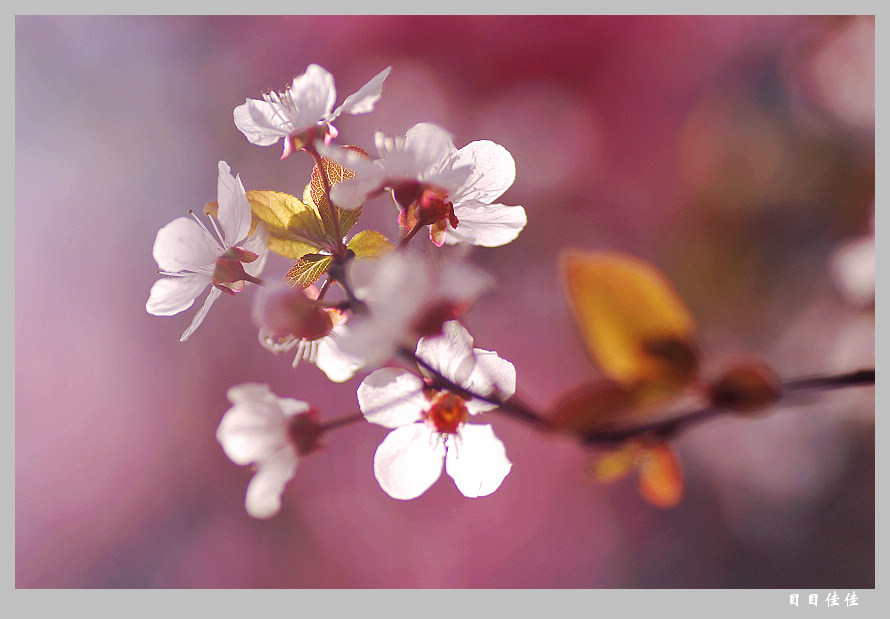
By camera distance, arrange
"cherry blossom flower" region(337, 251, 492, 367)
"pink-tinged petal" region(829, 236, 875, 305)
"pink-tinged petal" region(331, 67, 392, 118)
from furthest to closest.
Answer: "pink-tinged petal" region(829, 236, 875, 305) → "pink-tinged petal" region(331, 67, 392, 118) → "cherry blossom flower" region(337, 251, 492, 367)

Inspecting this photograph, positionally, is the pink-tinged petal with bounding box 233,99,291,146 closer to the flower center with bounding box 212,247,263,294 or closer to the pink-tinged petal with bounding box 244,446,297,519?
the flower center with bounding box 212,247,263,294

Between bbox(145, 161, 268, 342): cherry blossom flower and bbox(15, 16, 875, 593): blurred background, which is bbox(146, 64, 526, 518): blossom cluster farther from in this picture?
bbox(15, 16, 875, 593): blurred background

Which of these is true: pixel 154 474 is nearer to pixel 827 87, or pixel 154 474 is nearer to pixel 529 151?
pixel 529 151

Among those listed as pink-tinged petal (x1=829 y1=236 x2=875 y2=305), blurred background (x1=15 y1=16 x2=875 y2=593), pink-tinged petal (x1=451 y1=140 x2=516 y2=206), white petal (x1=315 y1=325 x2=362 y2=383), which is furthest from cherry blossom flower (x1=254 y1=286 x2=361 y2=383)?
blurred background (x1=15 y1=16 x2=875 y2=593)

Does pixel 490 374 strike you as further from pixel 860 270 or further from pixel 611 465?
pixel 860 270

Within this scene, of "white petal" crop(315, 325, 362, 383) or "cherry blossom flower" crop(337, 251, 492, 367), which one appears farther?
"white petal" crop(315, 325, 362, 383)

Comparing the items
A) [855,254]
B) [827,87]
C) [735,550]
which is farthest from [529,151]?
[735,550]

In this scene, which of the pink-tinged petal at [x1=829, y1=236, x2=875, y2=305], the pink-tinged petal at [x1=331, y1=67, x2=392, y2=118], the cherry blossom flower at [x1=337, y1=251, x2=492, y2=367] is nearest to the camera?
the cherry blossom flower at [x1=337, y1=251, x2=492, y2=367]

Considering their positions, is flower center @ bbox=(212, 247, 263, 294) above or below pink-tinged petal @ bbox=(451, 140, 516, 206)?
below
